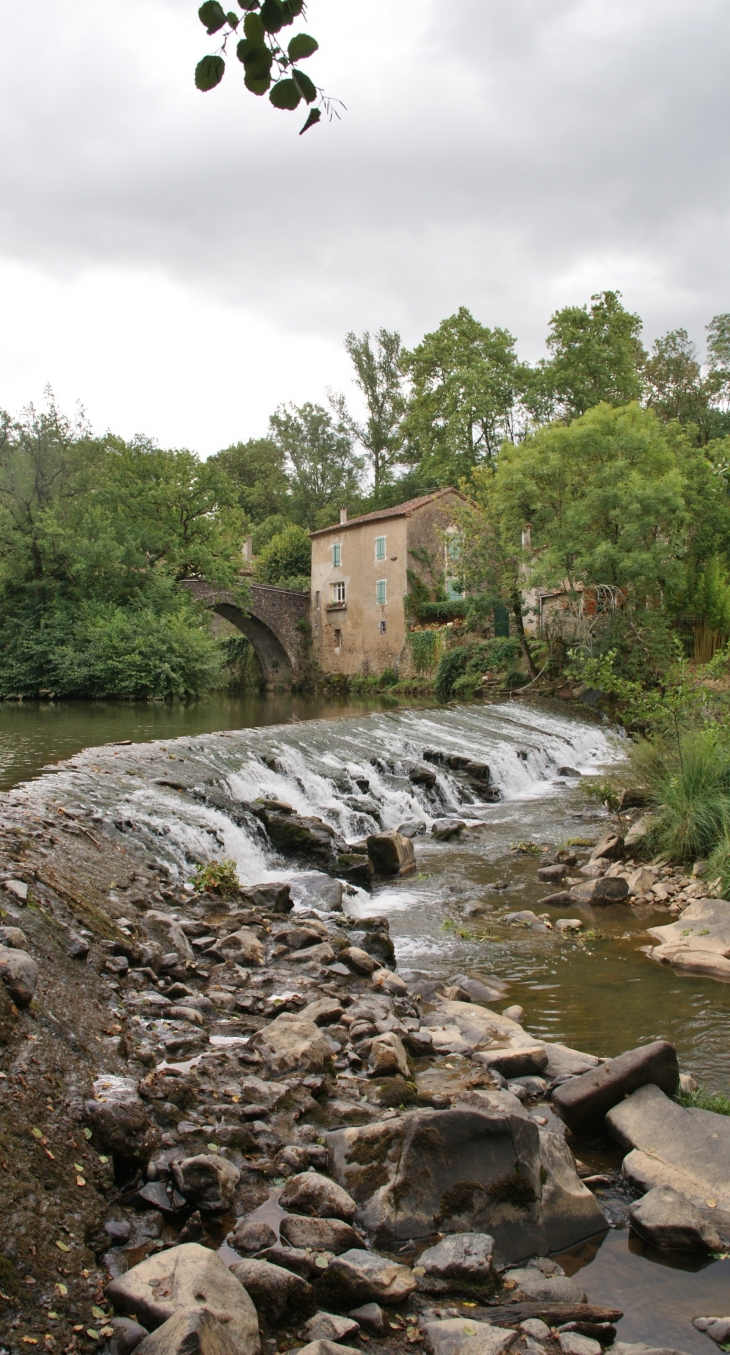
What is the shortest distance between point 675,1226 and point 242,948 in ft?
9.94

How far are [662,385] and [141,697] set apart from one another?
25.3m

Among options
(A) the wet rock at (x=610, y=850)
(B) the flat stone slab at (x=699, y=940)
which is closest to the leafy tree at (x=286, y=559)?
(A) the wet rock at (x=610, y=850)

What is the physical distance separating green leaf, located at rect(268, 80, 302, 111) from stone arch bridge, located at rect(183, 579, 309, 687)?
3684 cm

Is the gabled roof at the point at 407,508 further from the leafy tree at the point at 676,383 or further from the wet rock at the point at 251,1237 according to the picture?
the wet rock at the point at 251,1237

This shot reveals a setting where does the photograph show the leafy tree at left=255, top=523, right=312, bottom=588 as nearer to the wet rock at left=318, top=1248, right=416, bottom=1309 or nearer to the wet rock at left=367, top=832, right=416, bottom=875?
the wet rock at left=367, top=832, right=416, bottom=875

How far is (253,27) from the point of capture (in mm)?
2475

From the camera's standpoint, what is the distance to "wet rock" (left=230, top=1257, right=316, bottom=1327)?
236cm

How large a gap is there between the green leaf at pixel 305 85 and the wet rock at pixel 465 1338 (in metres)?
3.64

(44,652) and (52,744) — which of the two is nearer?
(52,744)

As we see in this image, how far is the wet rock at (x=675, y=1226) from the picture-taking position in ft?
9.97

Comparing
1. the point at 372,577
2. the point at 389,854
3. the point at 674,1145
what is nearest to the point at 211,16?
the point at 674,1145

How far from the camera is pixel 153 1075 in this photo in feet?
11.1

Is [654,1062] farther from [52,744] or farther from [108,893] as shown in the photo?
[52,744]

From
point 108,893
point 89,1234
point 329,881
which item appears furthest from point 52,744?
point 89,1234
